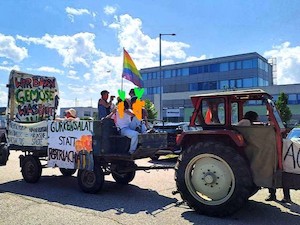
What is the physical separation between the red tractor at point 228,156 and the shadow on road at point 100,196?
918mm

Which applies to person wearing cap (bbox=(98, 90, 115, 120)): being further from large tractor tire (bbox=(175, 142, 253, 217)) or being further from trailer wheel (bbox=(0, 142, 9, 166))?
large tractor tire (bbox=(175, 142, 253, 217))

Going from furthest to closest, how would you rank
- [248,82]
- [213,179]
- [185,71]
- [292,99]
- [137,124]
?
[185,71] < [248,82] < [292,99] < [137,124] < [213,179]

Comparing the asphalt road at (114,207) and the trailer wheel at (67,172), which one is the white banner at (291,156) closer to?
the asphalt road at (114,207)

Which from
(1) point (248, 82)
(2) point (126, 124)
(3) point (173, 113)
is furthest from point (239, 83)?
(2) point (126, 124)

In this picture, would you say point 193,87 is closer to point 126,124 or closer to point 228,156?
point 126,124

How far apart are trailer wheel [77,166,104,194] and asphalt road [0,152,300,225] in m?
0.15

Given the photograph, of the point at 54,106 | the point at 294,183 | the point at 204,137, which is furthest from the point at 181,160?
the point at 54,106

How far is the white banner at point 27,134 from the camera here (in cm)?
913

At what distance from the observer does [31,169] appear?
9336 mm

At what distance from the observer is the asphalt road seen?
231 inches

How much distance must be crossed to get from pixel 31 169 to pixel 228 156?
5698 millimetres

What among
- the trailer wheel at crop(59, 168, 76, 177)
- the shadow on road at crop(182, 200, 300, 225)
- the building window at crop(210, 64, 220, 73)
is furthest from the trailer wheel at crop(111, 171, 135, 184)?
the building window at crop(210, 64, 220, 73)

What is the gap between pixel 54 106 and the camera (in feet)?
35.6

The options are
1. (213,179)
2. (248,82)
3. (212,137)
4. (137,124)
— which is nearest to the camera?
(213,179)
